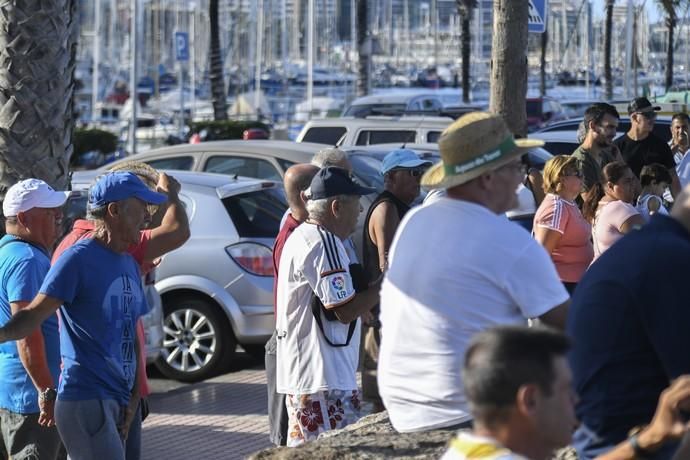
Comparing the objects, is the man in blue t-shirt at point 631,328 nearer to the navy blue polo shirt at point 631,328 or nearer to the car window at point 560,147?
the navy blue polo shirt at point 631,328

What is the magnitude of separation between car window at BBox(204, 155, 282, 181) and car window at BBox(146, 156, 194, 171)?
0.25m

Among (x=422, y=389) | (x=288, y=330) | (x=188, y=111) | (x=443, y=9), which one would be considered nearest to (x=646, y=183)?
(x=288, y=330)

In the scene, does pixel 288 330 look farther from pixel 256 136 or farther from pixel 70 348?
pixel 256 136

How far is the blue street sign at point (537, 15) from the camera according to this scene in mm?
12688

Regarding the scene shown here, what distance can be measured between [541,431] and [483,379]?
0.20m

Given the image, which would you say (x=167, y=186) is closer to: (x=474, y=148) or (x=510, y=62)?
(x=474, y=148)

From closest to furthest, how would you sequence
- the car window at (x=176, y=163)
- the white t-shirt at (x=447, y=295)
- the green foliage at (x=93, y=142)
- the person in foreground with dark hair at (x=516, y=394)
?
the person in foreground with dark hair at (x=516, y=394), the white t-shirt at (x=447, y=295), the car window at (x=176, y=163), the green foliage at (x=93, y=142)

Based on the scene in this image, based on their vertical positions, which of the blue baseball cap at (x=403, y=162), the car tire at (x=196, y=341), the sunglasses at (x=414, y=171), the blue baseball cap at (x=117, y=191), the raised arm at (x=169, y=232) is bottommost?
the car tire at (x=196, y=341)

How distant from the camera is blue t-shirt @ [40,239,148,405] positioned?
544cm

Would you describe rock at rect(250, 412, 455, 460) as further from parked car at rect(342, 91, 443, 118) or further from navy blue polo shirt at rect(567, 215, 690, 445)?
parked car at rect(342, 91, 443, 118)

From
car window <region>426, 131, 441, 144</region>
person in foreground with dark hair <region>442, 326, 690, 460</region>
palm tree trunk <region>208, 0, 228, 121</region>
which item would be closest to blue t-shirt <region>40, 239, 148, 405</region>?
person in foreground with dark hair <region>442, 326, 690, 460</region>

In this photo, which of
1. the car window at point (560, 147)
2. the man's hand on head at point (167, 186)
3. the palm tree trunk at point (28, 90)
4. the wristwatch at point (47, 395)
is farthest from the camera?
the car window at point (560, 147)

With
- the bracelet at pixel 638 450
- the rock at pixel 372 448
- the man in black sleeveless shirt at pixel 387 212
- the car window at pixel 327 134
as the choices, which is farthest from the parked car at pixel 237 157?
the bracelet at pixel 638 450

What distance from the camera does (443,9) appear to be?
121 meters
